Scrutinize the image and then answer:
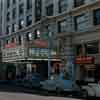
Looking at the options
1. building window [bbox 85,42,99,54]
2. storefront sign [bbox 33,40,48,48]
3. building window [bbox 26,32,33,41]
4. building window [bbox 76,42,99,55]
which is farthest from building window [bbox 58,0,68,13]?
building window [bbox 26,32,33,41]

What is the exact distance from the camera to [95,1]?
117 ft

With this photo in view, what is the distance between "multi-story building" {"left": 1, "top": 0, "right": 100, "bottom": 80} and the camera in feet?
119

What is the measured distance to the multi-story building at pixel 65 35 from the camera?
36.4 m

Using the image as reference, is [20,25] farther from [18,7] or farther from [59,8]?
[59,8]

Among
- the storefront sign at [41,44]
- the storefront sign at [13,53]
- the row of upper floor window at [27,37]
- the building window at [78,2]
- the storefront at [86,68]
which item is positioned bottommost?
the storefront at [86,68]

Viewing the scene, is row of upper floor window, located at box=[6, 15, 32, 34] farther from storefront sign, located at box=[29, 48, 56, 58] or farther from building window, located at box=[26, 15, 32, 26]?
storefront sign, located at box=[29, 48, 56, 58]

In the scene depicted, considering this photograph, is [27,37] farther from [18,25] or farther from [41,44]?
[41,44]

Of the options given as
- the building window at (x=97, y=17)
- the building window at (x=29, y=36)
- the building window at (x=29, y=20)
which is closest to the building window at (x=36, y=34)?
the building window at (x=29, y=36)

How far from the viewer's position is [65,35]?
39.9 meters

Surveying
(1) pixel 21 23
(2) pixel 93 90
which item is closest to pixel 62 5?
(1) pixel 21 23

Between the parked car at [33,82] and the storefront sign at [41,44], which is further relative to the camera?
the storefront sign at [41,44]

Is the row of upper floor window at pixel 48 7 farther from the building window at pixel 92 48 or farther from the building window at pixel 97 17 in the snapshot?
the building window at pixel 92 48

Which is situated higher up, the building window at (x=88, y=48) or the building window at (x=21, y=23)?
the building window at (x=21, y=23)

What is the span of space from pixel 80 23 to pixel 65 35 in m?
2.59
